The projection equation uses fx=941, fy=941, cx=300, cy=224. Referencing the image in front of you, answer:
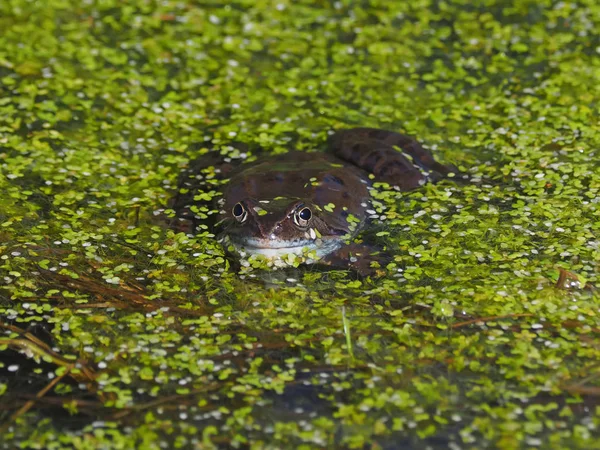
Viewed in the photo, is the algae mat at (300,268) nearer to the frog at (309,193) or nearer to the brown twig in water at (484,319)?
the brown twig in water at (484,319)

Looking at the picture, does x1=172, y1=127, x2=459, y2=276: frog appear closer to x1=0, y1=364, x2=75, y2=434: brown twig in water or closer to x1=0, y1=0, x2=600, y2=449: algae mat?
x1=0, y1=0, x2=600, y2=449: algae mat

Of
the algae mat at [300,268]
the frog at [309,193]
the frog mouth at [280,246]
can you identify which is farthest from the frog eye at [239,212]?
the algae mat at [300,268]

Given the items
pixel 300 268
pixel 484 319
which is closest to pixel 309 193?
pixel 300 268

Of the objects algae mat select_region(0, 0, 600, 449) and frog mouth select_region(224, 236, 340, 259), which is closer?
algae mat select_region(0, 0, 600, 449)

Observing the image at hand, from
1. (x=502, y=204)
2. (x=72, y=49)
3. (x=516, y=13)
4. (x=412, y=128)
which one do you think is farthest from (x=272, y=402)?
(x=516, y=13)

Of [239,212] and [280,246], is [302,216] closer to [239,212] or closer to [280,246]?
[280,246]

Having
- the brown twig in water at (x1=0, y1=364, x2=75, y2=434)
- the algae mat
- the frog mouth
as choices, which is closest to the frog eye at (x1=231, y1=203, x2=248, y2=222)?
the frog mouth

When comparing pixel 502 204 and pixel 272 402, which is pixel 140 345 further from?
pixel 502 204
